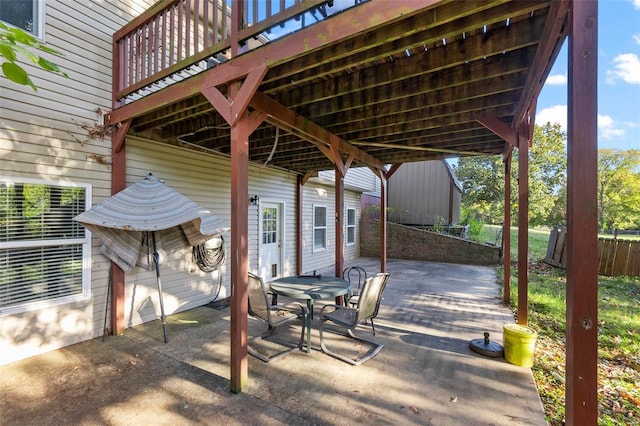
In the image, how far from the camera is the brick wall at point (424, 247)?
10211 mm

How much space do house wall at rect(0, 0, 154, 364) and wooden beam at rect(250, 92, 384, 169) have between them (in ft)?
8.00

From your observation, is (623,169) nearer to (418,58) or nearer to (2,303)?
(418,58)

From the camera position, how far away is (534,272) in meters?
8.87

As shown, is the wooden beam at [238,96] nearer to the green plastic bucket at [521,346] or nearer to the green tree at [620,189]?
the green plastic bucket at [521,346]

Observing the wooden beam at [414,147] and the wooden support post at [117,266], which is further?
the wooden beam at [414,147]

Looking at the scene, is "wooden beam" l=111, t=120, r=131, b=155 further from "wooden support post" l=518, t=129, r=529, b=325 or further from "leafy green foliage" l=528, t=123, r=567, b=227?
"leafy green foliage" l=528, t=123, r=567, b=227

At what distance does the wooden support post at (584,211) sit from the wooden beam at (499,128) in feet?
8.17

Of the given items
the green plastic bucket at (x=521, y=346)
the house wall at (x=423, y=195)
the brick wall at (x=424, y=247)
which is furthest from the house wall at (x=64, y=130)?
the house wall at (x=423, y=195)

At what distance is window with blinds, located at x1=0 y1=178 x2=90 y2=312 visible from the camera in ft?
11.0

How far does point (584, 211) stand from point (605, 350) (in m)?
3.41

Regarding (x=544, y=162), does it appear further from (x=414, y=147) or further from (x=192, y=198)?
(x=192, y=198)

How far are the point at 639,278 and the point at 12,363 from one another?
481 inches

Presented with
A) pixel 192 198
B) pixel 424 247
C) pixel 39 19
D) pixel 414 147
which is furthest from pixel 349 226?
pixel 39 19

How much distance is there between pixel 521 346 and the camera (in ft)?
10.9
